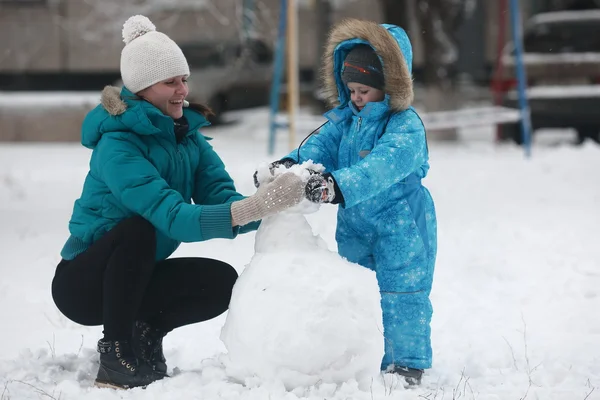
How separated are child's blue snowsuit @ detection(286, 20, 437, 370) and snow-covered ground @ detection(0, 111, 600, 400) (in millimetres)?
239

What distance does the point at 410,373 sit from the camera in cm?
316

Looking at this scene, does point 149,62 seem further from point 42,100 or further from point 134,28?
point 42,100

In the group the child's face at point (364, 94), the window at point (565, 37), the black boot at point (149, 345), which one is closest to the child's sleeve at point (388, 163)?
the child's face at point (364, 94)

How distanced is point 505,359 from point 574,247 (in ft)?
7.94

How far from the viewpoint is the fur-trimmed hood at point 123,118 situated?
3029 millimetres

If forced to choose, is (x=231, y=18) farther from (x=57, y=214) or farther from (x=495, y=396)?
(x=495, y=396)

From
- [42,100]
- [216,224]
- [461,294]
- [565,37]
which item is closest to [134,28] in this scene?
[216,224]

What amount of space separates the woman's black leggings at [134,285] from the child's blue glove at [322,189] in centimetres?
58

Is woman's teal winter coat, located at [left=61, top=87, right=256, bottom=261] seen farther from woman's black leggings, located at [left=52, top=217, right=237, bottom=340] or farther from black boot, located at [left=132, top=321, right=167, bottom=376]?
black boot, located at [left=132, top=321, right=167, bottom=376]

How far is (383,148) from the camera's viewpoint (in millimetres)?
3041

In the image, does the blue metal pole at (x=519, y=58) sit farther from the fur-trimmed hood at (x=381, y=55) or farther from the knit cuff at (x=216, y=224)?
the knit cuff at (x=216, y=224)

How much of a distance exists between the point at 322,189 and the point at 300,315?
401 millimetres

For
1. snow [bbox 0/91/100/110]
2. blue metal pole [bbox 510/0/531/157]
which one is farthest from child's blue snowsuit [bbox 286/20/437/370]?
snow [bbox 0/91/100/110]

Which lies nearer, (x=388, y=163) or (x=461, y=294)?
(x=388, y=163)
